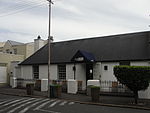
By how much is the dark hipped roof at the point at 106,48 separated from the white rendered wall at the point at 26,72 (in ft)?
2.06

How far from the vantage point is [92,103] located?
14.9 metres

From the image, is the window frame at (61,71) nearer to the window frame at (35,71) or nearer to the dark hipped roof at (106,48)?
the dark hipped roof at (106,48)

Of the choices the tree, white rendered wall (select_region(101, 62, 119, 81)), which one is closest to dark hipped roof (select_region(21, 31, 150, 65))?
white rendered wall (select_region(101, 62, 119, 81))

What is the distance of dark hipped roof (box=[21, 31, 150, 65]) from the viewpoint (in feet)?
68.5

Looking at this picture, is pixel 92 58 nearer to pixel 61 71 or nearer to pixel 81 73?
pixel 81 73

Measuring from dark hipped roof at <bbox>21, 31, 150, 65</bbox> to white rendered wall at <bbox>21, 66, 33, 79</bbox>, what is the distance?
627mm

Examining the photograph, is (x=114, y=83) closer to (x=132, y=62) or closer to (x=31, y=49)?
(x=132, y=62)

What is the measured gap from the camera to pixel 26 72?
91.5ft

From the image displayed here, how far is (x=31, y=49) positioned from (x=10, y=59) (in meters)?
7.92

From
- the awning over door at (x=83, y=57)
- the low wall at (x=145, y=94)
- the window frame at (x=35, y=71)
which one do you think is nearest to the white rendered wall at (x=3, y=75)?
the window frame at (x=35, y=71)

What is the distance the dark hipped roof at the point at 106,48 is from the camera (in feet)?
68.5

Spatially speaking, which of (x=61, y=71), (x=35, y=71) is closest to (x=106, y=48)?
(x=61, y=71)

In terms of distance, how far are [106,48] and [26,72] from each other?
10604 mm

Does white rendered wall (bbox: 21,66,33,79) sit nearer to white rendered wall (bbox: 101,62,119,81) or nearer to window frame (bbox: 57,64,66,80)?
window frame (bbox: 57,64,66,80)
